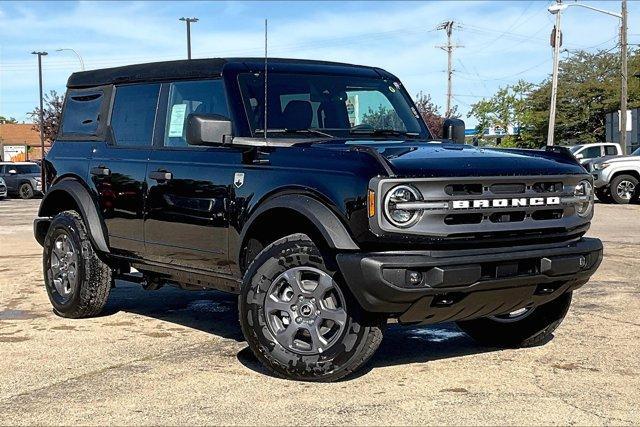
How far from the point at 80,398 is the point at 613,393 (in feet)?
9.21

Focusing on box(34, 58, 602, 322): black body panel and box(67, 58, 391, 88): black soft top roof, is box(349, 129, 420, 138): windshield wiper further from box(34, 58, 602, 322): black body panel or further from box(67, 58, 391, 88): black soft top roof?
box(67, 58, 391, 88): black soft top roof

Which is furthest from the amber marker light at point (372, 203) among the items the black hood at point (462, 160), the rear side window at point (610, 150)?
the rear side window at point (610, 150)

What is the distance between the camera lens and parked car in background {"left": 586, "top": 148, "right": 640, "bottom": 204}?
23.6 m

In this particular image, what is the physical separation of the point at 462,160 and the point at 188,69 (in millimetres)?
2304

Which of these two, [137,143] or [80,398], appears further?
[137,143]

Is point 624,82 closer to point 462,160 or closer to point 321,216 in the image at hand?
point 462,160

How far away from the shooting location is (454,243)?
4.90 meters

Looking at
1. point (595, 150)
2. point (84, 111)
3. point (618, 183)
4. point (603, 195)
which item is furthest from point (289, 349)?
point (595, 150)

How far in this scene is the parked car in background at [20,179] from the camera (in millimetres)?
37125

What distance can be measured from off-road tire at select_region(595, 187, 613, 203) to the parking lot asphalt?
17017 millimetres

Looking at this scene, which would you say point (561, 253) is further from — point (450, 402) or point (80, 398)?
point (80, 398)

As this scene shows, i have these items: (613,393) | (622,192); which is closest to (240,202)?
(613,393)

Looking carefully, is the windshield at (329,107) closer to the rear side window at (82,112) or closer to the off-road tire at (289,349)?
the off-road tire at (289,349)

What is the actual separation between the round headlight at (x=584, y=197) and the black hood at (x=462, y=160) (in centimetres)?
11
